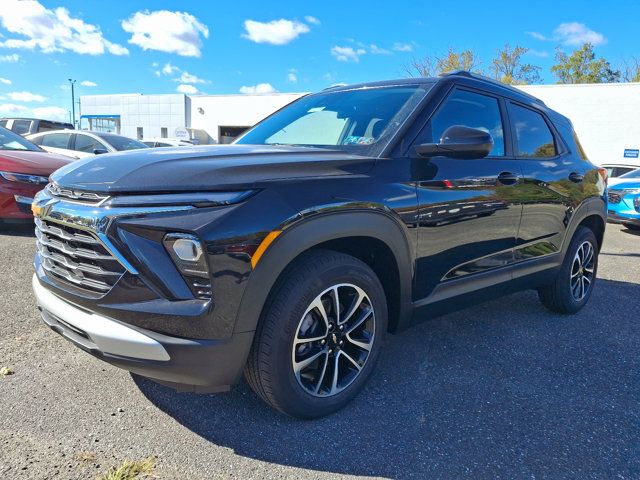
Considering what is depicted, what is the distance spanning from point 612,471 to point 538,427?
0.38 metres

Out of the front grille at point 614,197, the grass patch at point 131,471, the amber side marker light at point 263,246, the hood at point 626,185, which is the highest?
the hood at point 626,185

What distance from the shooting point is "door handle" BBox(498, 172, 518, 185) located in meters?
3.14

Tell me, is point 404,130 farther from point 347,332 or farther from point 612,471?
point 612,471

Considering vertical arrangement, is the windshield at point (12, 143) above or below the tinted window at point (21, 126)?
below

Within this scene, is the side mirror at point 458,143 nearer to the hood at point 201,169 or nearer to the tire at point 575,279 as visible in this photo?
the hood at point 201,169

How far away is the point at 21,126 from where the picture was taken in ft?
43.3

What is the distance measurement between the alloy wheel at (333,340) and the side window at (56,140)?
9.31 meters

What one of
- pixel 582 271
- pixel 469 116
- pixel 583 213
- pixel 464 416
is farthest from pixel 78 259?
pixel 582 271

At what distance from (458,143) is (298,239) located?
3.67ft

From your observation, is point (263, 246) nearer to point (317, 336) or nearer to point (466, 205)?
point (317, 336)

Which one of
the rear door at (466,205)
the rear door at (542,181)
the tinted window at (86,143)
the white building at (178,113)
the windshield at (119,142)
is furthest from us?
the white building at (178,113)

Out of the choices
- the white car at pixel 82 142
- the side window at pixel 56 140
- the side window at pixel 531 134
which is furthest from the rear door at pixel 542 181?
the side window at pixel 56 140

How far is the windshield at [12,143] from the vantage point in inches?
258

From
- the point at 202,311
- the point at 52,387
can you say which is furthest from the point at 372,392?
the point at 52,387
